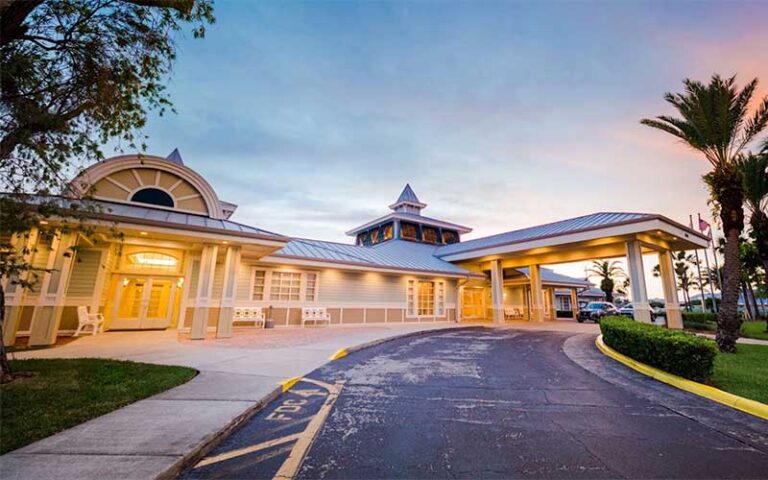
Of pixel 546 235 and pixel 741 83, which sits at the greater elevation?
pixel 741 83

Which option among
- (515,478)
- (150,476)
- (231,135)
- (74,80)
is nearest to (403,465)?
(515,478)

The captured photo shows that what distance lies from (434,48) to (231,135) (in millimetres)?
11048

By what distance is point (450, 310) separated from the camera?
73.2 ft

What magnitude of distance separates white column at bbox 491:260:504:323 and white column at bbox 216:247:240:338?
16.7 meters

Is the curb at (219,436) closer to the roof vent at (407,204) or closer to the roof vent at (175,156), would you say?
the roof vent at (175,156)

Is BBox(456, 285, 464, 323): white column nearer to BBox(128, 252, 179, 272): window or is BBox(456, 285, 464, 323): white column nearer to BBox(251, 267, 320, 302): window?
BBox(251, 267, 320, 302): window

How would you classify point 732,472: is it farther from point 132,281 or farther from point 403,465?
point 132,281

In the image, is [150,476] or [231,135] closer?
[150,476]

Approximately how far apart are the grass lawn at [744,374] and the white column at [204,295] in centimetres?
→ 1411

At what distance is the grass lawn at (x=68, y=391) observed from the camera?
11.4 ft

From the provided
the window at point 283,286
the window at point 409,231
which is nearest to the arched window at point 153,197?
the window at point 283,286

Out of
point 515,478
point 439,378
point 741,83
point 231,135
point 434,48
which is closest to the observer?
point 515,478

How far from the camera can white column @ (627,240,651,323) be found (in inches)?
577

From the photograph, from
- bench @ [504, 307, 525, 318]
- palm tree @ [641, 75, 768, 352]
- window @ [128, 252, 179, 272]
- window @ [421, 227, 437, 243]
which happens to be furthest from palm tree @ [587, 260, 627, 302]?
window @ [128, 252, 179, 272]
